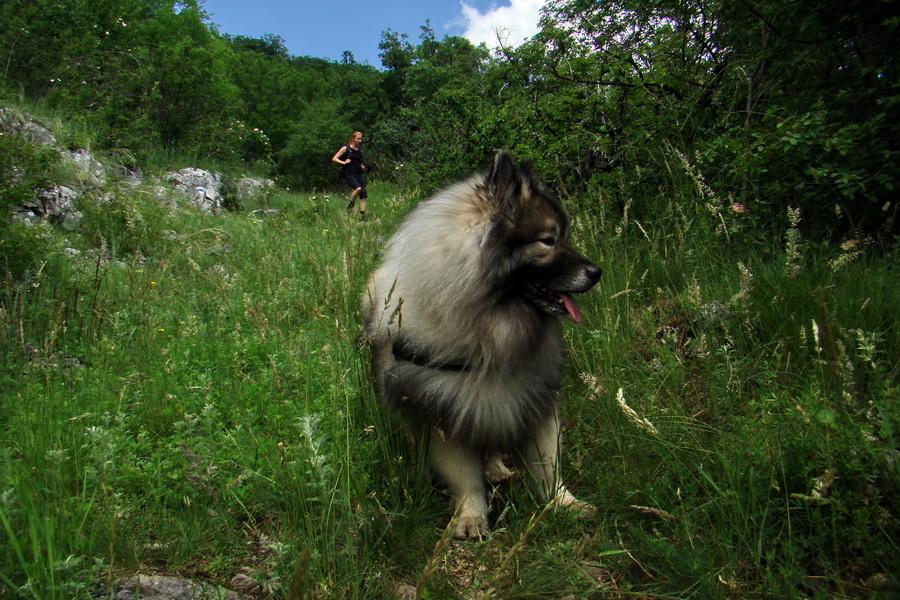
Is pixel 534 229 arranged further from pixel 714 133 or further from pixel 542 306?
pixel 714 133

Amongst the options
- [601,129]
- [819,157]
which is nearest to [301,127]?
[601,129]

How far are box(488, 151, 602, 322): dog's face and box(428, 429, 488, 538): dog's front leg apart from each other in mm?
699

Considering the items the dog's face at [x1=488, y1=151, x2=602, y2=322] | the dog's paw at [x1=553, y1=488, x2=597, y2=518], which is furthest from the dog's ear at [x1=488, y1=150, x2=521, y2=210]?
the dog's paw at [x1=553, y1=488, x2=597, y2=518]

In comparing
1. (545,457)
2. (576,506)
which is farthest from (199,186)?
Result: (576,506)

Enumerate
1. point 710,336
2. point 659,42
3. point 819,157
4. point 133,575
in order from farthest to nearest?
1. point 659,42
2. point 819,157
3. point 710,336
4. point 133,575

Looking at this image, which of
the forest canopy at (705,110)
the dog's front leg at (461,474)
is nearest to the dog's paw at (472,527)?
the dog's front leg at (461,474)

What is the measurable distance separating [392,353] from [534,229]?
2.60 feet

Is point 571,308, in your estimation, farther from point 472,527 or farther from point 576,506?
point 472,527

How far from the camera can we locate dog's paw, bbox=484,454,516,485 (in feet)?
8.23

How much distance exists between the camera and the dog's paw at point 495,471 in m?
2.51

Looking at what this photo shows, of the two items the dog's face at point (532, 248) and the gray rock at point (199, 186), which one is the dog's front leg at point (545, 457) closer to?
the dog's face at point (532, 248)

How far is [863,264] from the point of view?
291 cm

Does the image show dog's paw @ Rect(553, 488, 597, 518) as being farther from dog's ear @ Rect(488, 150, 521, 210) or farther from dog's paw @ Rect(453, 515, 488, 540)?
dog's ear @ Rect(488, 150, 521, 210)

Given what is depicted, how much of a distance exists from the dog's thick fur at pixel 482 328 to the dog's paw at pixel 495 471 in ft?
0.81
